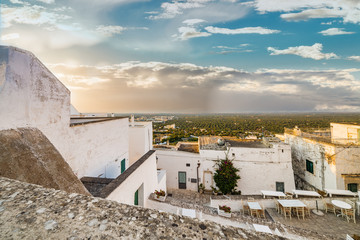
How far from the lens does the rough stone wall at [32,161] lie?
234 cm

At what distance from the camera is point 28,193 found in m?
1.60

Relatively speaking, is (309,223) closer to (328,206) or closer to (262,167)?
(328,206)

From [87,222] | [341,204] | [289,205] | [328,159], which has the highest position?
[87,222]

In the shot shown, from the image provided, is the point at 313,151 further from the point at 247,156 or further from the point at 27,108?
the point at 27,108

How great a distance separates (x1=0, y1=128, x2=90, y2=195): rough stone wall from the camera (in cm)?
234

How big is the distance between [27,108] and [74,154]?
2.27m

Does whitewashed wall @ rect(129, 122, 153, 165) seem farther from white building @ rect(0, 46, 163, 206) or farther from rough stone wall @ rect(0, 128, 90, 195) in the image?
rough stone wall @ rect(0, 128, 90, 195)

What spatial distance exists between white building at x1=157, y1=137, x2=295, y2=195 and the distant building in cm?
202

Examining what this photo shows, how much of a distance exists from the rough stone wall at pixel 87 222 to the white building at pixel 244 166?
13.3 metres

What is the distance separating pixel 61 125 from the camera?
16.1ft

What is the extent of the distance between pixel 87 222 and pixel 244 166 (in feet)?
47.4

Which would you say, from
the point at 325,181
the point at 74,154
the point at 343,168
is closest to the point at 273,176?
the point at 325,181

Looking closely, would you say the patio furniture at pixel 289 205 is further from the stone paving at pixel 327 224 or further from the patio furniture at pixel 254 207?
the patio furniture at pixel 254 207

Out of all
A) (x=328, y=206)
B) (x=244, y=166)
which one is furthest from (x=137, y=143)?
(x=328, y=206)
